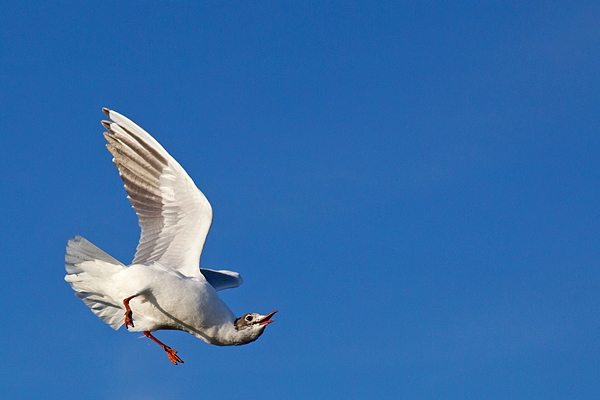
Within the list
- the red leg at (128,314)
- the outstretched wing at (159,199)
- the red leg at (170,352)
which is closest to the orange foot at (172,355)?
the red leg at (170,352)

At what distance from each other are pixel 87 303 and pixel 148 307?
1746 millimetres

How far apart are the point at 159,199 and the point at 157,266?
1.75 m

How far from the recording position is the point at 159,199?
16734 mm

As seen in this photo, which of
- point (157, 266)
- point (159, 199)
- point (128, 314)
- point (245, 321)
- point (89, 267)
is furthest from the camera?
point (159, 199)

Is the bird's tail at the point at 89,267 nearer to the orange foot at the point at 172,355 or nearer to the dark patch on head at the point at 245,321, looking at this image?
the orange foot at the point at 172,355

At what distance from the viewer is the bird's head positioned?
15.6m

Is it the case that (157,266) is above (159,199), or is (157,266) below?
below

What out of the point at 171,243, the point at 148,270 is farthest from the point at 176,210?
the point at 148,270

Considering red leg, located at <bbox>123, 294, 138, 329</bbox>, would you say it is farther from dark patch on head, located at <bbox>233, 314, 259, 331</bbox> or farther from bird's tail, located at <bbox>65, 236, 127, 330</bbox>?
dark patch on head, located at <bbox>233, 314, 259, 331</bbox>

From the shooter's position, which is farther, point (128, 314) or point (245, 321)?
point (245, 321)

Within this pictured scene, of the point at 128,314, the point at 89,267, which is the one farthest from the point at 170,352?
the point at 89,267

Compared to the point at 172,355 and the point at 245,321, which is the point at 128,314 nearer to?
the point at 172,355

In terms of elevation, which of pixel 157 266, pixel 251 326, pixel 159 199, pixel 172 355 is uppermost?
pixel 159 199

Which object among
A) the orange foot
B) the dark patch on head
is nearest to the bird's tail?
A: the orange foot
